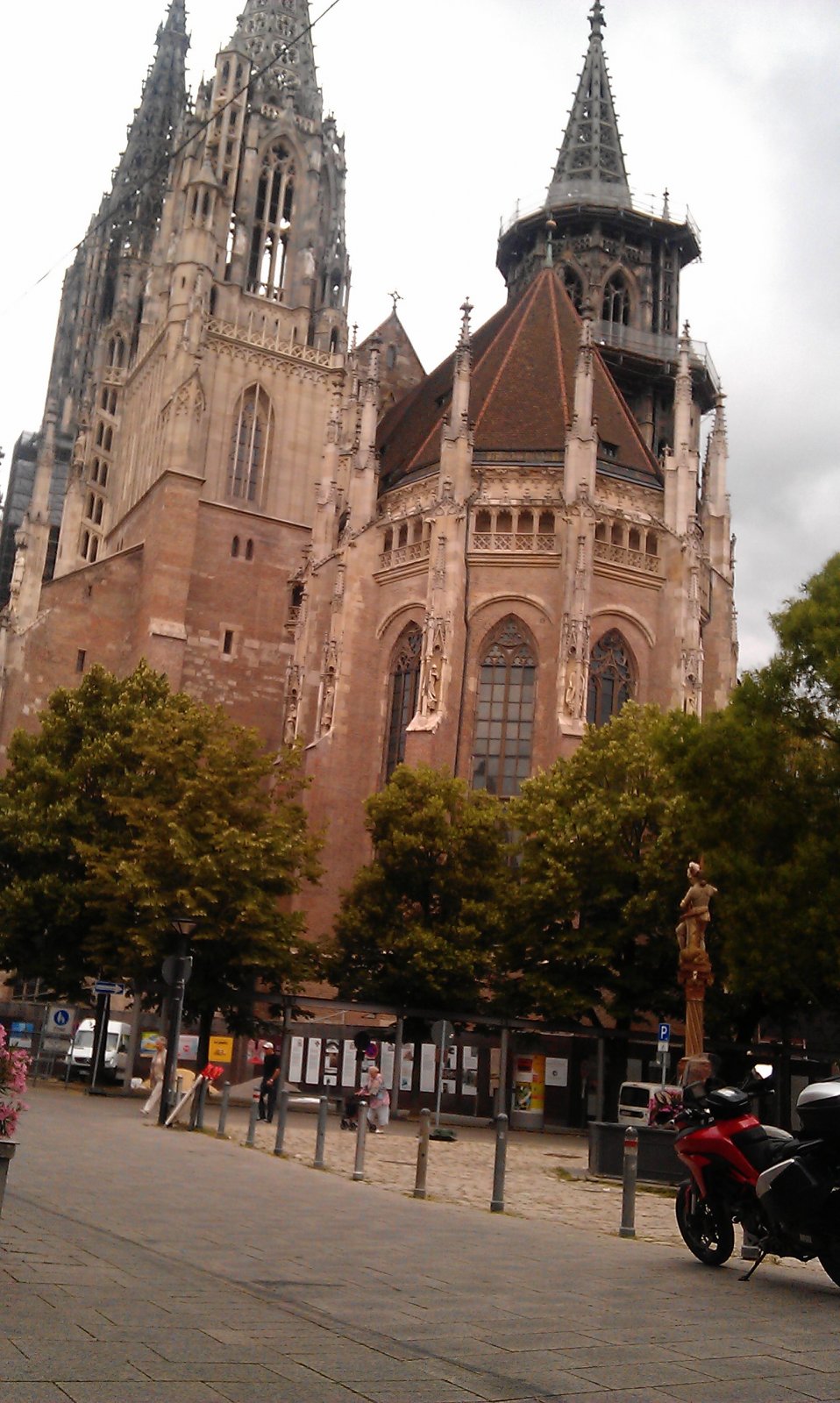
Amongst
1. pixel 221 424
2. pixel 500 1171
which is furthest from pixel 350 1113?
pixel 221 424

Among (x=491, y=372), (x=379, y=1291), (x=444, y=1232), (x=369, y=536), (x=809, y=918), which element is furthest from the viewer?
(x=491, y=372)

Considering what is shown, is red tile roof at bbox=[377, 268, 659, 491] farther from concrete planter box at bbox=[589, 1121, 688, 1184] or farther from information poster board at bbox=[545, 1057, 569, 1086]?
concrete planter box at bbox=[589, 1121, 688, 1184]

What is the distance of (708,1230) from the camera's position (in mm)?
8727

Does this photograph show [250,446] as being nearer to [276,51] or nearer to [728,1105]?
[276,51]

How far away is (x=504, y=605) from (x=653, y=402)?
21671 millimetres

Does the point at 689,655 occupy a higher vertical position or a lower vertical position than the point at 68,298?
lower

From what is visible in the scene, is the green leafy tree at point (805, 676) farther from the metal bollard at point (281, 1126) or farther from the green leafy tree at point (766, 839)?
the metal bollard at point (281, 1126)

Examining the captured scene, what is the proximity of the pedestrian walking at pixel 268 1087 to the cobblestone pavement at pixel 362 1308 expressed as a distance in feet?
38.0

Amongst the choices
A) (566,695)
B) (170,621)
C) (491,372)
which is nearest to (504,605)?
(566,695)

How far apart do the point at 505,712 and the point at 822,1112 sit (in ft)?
95.3

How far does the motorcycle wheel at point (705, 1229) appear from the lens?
8633 millimetres

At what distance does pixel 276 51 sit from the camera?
55594 mm

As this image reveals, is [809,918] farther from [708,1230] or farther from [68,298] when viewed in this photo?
[68,298]

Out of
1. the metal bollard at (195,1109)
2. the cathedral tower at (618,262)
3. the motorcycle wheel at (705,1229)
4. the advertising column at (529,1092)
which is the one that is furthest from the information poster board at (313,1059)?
the cathedral tower at (618,262)
